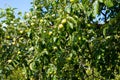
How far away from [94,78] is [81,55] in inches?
62.8

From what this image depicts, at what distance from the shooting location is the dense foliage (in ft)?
16.0

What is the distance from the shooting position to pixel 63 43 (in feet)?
17.3

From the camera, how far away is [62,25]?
4.36 metres

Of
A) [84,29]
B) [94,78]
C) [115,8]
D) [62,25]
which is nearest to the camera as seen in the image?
[62,25]

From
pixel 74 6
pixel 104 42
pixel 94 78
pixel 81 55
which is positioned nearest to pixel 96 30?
pixel 104 42

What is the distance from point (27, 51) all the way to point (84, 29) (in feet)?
4.55

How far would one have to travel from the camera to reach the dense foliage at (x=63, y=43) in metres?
4.89

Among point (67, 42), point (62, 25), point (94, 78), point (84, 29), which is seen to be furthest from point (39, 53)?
point (94, 78)

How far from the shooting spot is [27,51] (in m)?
6.26

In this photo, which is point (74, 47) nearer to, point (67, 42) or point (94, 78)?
point (67, 42)

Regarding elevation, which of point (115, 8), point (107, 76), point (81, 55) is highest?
point (115, 8)

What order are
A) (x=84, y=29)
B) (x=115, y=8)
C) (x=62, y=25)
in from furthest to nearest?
1. (x=115, y=8)
2. (x=84, y=29)
3. (x=62, y=25)

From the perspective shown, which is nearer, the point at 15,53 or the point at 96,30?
the point at 96,30

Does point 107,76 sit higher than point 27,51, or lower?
lower
